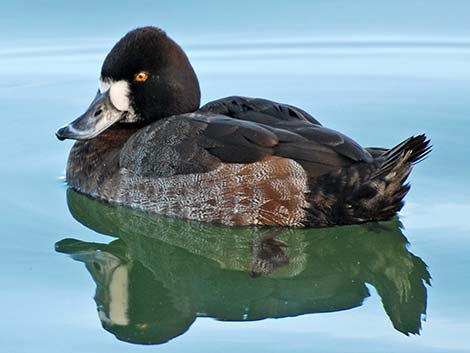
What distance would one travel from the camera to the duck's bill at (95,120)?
6523mm

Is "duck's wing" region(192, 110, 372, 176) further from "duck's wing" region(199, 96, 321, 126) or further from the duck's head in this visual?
the duck's head

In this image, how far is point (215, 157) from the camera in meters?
5.93

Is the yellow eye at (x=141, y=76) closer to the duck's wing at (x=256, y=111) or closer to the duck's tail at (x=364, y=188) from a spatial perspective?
the duck's wing at (x=256, y=111)

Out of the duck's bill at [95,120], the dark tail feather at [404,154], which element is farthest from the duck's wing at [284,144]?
the duck's bill at [95,120]

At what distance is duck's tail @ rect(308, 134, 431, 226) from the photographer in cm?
571

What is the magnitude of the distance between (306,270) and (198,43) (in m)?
3.98

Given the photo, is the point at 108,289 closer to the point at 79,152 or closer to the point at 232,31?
the point at 79,152

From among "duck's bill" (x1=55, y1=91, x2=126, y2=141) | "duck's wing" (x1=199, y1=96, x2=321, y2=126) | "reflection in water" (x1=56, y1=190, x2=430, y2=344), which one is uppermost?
"duck's wing" (x1=199, y1=96, x2=321, y2=126)

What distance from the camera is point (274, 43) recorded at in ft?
29.6

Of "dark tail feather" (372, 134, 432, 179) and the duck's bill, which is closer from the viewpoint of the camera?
"dark tail feather" (372, 134, 432, 179)

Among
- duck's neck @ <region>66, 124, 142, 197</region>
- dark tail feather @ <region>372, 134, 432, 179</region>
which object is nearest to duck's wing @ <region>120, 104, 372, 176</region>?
dark tail feather @ <region>372, 134, 432, 179</region>

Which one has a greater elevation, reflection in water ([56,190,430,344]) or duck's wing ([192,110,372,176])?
duck's wing ([192,110,372,176])

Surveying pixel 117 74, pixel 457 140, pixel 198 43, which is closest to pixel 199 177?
pixel 117 74

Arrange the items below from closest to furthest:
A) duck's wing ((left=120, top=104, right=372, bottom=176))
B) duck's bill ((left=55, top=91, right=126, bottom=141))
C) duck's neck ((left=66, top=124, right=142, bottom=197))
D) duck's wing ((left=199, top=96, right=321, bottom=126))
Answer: duck's wing ((left=120, top=104, right=372, bottom=176))
duck's wing ((left=199, top=96, right=321, bottom=126))
duck's neck ((left=66, top=124, right=142, bottom=197))
duck's bill ((left=55, top=91, right=126, bottom=141))
